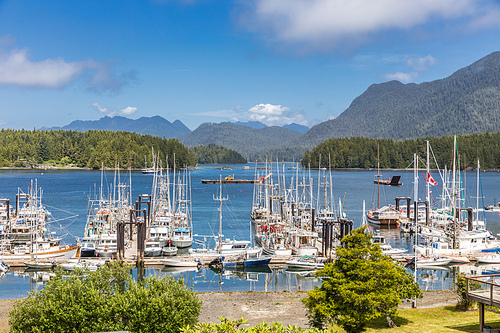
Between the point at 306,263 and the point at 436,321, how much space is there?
2087 centimetres

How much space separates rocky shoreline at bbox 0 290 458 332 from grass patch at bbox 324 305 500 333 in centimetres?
286

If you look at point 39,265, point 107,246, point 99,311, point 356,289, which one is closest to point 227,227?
point 107,246

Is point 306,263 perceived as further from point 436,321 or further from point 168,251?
point 436,321

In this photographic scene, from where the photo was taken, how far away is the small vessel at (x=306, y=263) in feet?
145

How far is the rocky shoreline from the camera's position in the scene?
27.5 m

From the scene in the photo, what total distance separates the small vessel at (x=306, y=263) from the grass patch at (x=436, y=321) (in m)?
17.0

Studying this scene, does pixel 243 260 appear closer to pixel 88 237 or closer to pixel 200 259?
pixel 200 259

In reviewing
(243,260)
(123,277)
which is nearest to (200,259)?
(243,260)

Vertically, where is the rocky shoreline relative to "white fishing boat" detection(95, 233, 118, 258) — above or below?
below

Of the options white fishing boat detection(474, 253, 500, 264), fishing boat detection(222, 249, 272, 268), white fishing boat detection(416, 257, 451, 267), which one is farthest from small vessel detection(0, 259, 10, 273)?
white fishing boat detection(474, 253, 500, 264)

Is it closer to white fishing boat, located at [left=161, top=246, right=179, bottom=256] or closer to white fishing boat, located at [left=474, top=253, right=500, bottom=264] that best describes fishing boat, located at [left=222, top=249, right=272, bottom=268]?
white fishing boat, located at [left=161, top=246, right=179, bottom=256]

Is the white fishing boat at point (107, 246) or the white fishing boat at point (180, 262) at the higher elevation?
the white fishing boat at point (107, 246)

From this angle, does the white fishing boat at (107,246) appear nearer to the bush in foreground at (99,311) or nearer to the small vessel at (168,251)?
the small vessel at (168,251)

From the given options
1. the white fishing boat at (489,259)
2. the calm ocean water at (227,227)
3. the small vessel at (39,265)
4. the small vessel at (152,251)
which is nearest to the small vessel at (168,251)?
the small vessel at (152,251)
